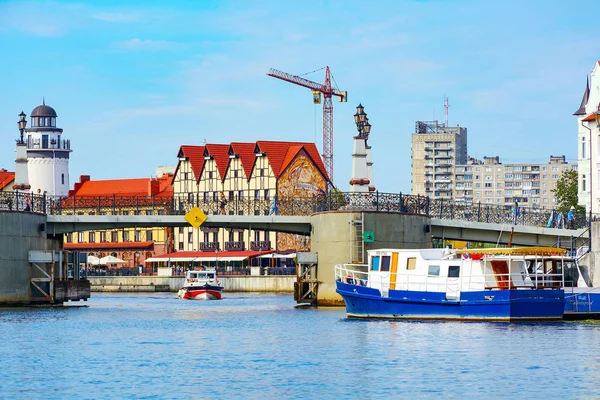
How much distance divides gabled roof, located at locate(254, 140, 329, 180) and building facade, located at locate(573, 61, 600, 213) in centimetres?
6581

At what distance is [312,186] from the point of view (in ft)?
605

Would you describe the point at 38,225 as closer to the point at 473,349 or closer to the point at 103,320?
the point at 103,320

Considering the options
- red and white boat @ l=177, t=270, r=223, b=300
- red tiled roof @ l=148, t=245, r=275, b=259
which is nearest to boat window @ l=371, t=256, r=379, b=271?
red and white boat @ l=177, t=270, r=223, b=300

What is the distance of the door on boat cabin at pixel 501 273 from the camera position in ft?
249

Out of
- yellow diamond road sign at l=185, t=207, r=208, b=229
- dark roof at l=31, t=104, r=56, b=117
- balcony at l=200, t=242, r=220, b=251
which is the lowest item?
balcony at l=200, t=242, r=220, b=251

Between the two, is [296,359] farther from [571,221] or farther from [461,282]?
[571,221]

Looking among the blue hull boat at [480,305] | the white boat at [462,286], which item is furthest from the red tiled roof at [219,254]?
the blue hull boat at [480,305]

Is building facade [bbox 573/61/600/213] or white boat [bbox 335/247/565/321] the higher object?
building facade [bbox 573/61/600/213]

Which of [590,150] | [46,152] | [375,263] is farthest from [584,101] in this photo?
[46,152]

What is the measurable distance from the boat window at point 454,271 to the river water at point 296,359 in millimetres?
2664

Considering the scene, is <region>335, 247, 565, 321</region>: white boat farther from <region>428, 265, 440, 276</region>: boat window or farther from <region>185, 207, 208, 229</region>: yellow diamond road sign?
<region>185, 207, 208, 229</region>: yellow diamond road sign

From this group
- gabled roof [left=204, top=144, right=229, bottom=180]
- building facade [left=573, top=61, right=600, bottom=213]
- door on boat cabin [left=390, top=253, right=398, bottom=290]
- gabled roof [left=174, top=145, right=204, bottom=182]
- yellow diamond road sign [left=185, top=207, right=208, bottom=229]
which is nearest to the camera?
door on boat cabin [left=390, top=253, right=398, bottom=290]

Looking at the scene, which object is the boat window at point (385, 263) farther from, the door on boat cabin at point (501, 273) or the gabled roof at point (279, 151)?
the gabled roof at point (279, 151)

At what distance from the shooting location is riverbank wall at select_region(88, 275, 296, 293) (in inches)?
6038
